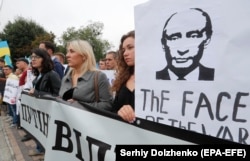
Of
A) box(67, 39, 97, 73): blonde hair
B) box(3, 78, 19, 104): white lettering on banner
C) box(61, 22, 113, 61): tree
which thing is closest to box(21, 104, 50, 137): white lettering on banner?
box(67, 39, 97, 73): blonde hair

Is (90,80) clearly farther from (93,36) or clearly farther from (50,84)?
(93,36)

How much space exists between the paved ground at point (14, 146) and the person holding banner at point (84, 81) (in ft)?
6.45

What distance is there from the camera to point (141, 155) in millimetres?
1673

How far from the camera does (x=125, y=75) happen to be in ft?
8.50

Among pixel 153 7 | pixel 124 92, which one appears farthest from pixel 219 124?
pixel 124 92

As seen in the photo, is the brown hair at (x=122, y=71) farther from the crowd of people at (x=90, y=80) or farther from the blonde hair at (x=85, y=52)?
the blonde hair at (x=85, y=52)

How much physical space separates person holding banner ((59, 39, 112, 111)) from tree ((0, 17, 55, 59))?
39182mm

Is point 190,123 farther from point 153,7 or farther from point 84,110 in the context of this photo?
point 84,110

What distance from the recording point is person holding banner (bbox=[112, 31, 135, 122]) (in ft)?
8.07

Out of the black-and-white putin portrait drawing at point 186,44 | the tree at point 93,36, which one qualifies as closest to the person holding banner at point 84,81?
the black-and-white putin portrait drawing at point 186,44

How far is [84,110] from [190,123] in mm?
1081

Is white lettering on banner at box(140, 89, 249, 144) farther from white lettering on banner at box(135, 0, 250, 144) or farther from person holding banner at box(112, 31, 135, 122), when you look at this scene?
person holding banner at box(112, 31, 135, 122)

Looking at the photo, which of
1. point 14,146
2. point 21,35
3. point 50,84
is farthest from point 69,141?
point 21,35

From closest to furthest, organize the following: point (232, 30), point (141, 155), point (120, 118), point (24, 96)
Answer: point (232, 30)
point (141, 155)
point (120, 118)
point (24, 96)
